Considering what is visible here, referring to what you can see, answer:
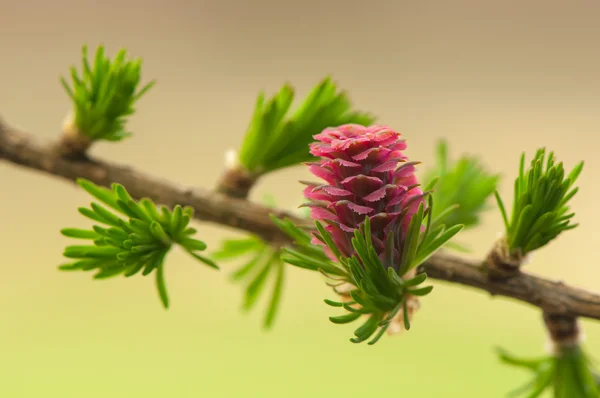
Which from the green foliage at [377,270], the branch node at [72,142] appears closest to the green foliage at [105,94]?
the branch node at [72,142]

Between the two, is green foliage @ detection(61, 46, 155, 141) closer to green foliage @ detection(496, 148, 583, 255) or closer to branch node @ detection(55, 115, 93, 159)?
branch node @ detection(55, 115, 93, 159)

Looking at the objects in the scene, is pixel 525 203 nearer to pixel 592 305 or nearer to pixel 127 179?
pixel 592 305

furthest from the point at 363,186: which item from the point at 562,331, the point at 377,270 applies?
the point at 562,331

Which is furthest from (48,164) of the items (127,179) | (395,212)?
(395,212)

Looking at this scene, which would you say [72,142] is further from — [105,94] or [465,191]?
[465,191]

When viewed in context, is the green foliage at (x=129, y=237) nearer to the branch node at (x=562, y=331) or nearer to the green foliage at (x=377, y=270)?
the green foliage at (x=377, y=270)

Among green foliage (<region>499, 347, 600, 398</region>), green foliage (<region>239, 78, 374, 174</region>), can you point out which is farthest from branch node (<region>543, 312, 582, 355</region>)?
green foliage (<region>239, 78, 374, 174</region>)
